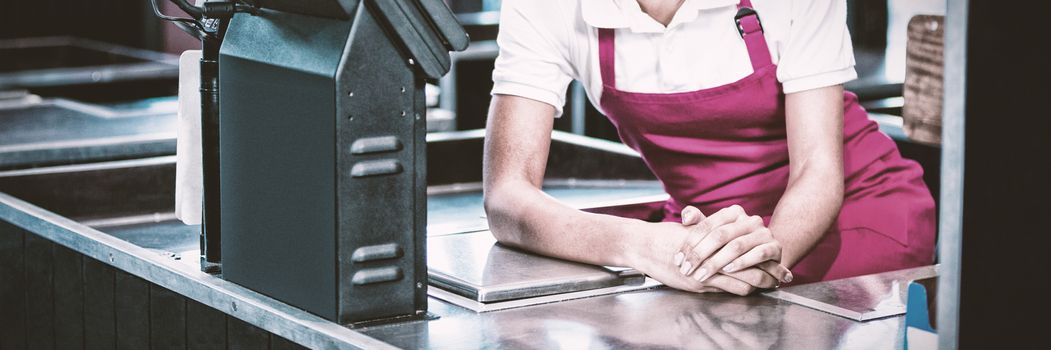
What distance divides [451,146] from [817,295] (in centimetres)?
128

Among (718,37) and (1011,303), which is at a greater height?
(718,37)

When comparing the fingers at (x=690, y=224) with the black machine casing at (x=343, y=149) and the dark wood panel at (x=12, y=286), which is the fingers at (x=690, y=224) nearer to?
the black machine casing at (x=343, y=149)

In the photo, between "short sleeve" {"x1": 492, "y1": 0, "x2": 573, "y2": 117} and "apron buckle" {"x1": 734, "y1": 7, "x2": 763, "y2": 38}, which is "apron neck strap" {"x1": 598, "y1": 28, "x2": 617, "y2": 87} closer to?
"short sleeve" {"x1": 492, "y1": 0, "x2": 573, "y2": 117}

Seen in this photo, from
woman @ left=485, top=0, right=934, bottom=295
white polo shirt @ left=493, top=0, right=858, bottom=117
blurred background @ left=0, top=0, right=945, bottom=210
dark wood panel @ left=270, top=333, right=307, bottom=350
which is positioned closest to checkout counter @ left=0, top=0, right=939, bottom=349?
dark wood panel @ left=270, top=333, right=307, bottom=350

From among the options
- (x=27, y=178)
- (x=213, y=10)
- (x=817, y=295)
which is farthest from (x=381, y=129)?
(x=27, y=178)

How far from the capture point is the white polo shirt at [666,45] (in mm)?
1832

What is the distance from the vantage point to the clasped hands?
58.5 inches

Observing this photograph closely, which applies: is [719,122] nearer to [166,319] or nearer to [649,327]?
[649,327]

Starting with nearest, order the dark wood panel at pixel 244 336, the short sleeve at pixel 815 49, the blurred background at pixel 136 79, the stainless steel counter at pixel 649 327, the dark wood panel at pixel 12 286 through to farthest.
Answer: the stainless steel counter at pixel 649 327, the dark wood panel at pixel 244 336, the short sleeve at pixel 815 49, the dark wood panel at pixel 12 286, the blurred background at pixel 136 79

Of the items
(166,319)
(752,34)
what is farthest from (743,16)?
(166,319)

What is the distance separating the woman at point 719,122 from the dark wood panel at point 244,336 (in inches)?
15.8

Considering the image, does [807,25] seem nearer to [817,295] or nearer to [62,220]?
[817,295]

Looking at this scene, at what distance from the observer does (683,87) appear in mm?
1898

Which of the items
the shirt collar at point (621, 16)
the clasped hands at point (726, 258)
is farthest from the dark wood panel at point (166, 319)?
the shirt collar at point (621, 16)
